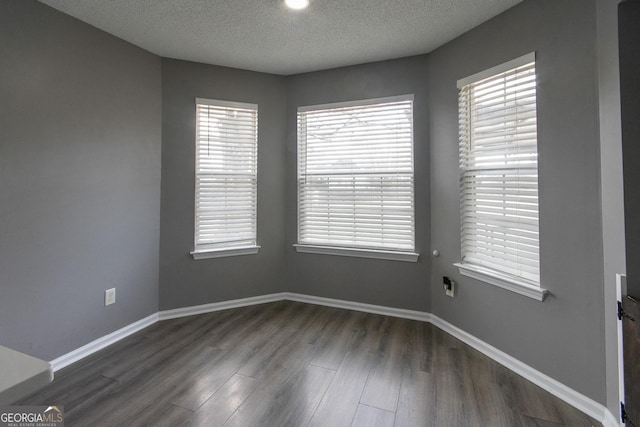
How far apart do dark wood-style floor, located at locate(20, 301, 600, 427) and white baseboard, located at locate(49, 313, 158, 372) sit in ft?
0.22

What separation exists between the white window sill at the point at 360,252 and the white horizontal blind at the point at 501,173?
0.56 m

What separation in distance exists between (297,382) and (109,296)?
1.76 m

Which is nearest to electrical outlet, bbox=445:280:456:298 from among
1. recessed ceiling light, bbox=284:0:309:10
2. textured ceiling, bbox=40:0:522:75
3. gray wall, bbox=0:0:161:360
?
textured ceiling, bbox=40:0:522:75

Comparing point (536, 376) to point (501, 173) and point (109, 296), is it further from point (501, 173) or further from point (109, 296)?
point (109, 296)

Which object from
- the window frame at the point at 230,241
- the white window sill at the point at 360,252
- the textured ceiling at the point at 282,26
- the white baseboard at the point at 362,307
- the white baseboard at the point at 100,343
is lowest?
the white baseboard at the point at 100,343

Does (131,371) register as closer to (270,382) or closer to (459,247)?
(270,382)

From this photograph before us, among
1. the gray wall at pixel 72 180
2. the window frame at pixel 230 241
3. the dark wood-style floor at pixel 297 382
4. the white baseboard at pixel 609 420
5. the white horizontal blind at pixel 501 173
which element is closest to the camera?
the white baseboard at pixel 609 420

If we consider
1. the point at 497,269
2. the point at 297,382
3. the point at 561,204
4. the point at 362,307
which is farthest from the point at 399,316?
the point at 561,204

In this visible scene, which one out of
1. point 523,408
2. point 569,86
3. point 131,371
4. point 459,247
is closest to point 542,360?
point 523,408

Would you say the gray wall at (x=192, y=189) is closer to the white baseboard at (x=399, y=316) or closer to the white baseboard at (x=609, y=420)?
the white baseboard at (x=399, y=316)

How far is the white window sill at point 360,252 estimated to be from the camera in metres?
3.07

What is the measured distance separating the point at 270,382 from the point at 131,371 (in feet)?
3.29

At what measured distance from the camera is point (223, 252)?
10.7 feet

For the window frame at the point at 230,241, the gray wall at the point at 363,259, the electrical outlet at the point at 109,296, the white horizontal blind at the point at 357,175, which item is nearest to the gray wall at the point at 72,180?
the electrical outlet at the point at 109,296
